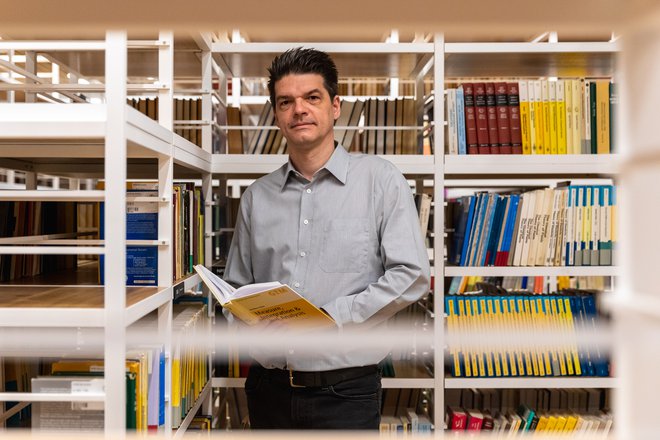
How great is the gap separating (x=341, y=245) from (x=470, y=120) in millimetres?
799

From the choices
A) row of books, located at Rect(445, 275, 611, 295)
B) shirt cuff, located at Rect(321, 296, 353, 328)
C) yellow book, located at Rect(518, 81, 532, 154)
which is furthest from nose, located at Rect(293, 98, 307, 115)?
row of books, located at Rect(445, 275, 611, 295)

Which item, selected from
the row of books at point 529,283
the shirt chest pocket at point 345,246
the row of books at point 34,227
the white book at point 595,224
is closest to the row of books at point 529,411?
the row of books at point 529,283

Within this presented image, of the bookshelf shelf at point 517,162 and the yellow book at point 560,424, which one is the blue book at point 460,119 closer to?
the bookshelf shelf at point 517,162

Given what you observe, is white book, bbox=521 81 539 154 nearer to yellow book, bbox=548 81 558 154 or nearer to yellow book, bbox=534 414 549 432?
yellow book, bbox=548 81 558 154

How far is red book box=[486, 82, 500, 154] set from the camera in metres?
2.17

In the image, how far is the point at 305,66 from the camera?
178 centimetres

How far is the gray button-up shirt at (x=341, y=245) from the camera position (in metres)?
1.65

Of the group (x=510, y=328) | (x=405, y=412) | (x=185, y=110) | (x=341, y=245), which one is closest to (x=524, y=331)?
(x=510, y=328)

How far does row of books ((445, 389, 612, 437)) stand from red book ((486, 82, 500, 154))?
104cm

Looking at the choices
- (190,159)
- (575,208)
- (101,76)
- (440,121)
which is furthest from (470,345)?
(101,76)

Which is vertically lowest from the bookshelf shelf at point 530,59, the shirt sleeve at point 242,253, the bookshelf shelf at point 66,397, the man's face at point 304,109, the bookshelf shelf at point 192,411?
the bookshelf shelf at point 192,411

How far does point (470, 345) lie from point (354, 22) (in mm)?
2050

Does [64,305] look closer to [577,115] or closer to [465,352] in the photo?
[465,352]

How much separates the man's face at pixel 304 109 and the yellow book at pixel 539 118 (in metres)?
0.86
